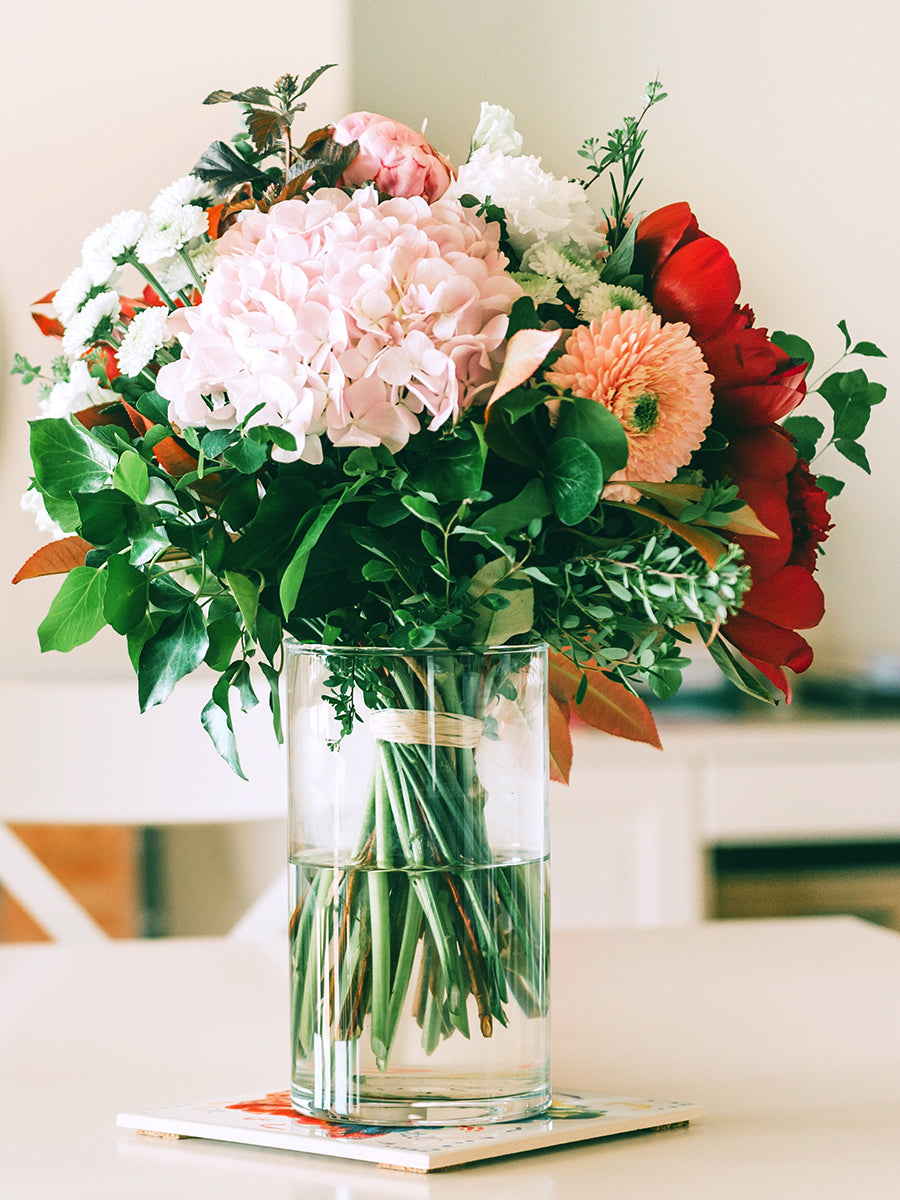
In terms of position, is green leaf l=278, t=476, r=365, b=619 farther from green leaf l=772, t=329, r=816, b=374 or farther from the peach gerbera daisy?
green leaf l=772, t=329, r=816, b=374

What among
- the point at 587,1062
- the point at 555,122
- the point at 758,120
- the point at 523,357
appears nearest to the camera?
the point at 523,357

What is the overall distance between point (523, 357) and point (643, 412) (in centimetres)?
5

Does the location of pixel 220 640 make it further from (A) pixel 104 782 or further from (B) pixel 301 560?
(A) pixel 104 782

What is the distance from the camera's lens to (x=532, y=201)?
60 centimetres

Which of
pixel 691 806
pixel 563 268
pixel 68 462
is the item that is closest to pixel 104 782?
pixel 68 462

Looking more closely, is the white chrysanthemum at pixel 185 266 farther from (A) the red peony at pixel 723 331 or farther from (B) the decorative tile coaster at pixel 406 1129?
(B) the decorative tile coaster at pixel 406 1129

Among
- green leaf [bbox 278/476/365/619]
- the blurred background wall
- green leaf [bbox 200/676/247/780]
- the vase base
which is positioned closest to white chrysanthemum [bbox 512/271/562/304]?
green leaf [bbox 278/476/365/619]

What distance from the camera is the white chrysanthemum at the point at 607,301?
1.86ft

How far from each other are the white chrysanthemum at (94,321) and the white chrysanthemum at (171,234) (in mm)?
25

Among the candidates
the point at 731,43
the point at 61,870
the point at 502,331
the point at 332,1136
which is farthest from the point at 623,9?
the point at 332,1136

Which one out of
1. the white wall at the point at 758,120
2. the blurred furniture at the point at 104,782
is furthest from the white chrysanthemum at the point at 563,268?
the white wall at the point at 758,120

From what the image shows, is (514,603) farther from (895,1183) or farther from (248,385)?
(895,1183)

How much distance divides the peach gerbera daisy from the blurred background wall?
5.13 ft

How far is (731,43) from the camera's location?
233cm
